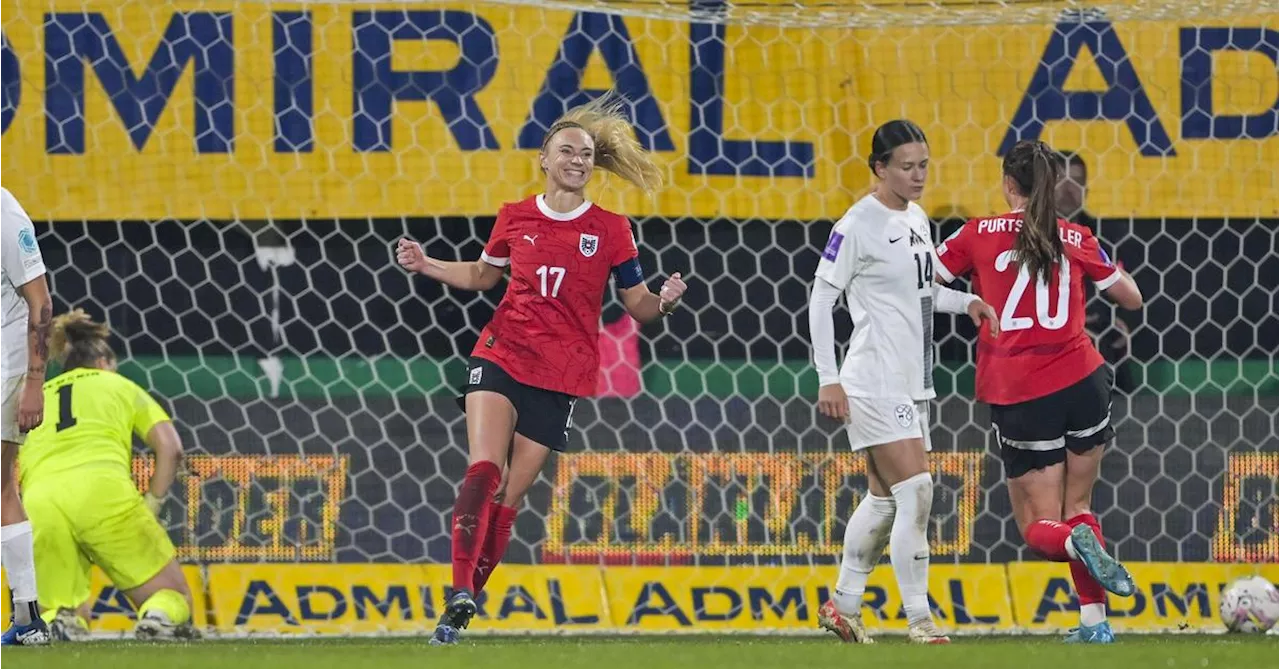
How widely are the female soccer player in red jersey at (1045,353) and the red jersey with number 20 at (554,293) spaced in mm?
1088

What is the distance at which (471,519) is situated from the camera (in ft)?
19.0

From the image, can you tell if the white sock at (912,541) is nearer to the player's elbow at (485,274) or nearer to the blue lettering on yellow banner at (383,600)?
the player's elbow at (485,274)

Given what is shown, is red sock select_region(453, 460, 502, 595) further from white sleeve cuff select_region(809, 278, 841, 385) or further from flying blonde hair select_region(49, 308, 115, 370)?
flying blonde hair select_region(49, 308, 115, 370)

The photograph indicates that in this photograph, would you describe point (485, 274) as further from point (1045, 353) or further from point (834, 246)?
point (1045, 353)

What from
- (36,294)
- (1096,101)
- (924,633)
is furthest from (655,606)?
(36,294)

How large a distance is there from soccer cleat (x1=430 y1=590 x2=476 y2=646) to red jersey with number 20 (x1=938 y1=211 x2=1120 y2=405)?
1648 mm

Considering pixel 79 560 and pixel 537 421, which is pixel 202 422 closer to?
pixel 79 560

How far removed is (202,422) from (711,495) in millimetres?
1774

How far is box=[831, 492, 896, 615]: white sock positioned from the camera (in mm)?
6102

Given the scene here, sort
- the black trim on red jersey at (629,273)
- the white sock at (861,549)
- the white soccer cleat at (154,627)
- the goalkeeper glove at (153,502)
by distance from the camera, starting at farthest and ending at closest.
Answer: the goalkeeper glove at (153,502) → the white soccer cleat at (154,627) → the black trim on red jersey at (629,273) → the white sock at (861,549)

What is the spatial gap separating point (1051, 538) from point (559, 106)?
2424 mm

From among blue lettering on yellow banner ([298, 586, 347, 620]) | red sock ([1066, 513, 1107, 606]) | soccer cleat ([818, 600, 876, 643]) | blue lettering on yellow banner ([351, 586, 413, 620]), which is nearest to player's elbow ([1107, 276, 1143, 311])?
red sock ([1066, 513, 1107, 606])

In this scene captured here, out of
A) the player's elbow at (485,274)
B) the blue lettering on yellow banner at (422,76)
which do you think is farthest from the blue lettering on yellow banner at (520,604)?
the blue lettering on yellow banner at (422,76)

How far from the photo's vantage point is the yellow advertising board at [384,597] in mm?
7273
